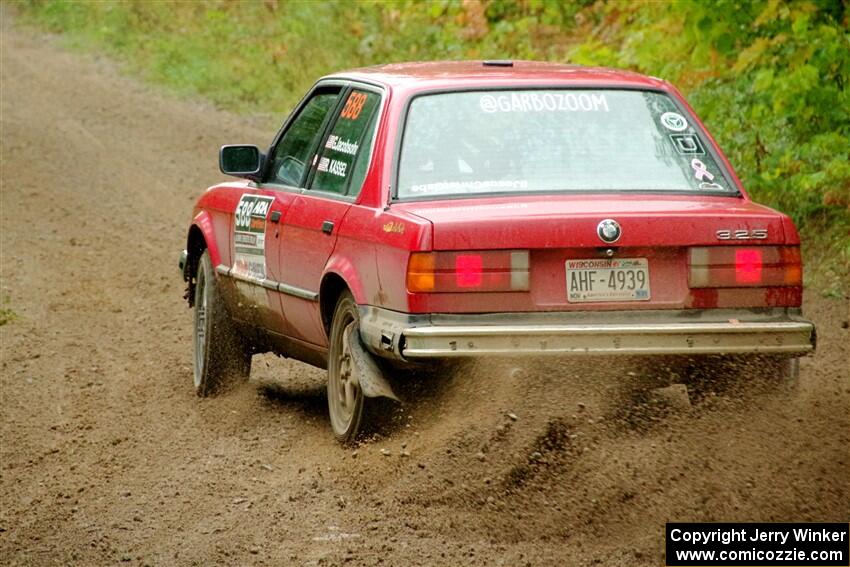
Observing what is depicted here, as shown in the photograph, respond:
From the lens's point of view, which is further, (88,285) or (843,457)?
(88,285)

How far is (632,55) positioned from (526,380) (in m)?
9.84

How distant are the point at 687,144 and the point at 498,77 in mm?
842

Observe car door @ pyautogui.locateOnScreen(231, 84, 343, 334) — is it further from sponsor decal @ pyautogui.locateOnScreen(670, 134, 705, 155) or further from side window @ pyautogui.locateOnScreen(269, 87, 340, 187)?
sponsor decal @ pyautogui.locateOnScreen(670, 134, 705, 155)

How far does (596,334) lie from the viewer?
5484mm

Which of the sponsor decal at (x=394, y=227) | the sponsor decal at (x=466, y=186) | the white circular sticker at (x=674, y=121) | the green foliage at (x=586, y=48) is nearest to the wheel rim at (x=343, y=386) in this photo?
the sponsor decal at (x=394, y=227)

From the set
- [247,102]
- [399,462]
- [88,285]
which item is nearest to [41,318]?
[88,285]

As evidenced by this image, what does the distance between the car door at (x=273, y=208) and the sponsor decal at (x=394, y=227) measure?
1.35 metres

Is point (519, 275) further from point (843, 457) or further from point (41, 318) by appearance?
point (41, 318)

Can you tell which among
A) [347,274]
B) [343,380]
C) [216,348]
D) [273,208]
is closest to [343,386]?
[343,380]

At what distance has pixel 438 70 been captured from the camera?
6664 millimetres

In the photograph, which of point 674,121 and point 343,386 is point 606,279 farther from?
point 343,386

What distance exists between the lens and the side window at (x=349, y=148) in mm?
6363

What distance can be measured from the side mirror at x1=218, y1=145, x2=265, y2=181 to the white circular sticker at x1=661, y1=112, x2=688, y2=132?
2.16m

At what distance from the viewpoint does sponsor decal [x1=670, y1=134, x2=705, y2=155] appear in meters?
6.21
